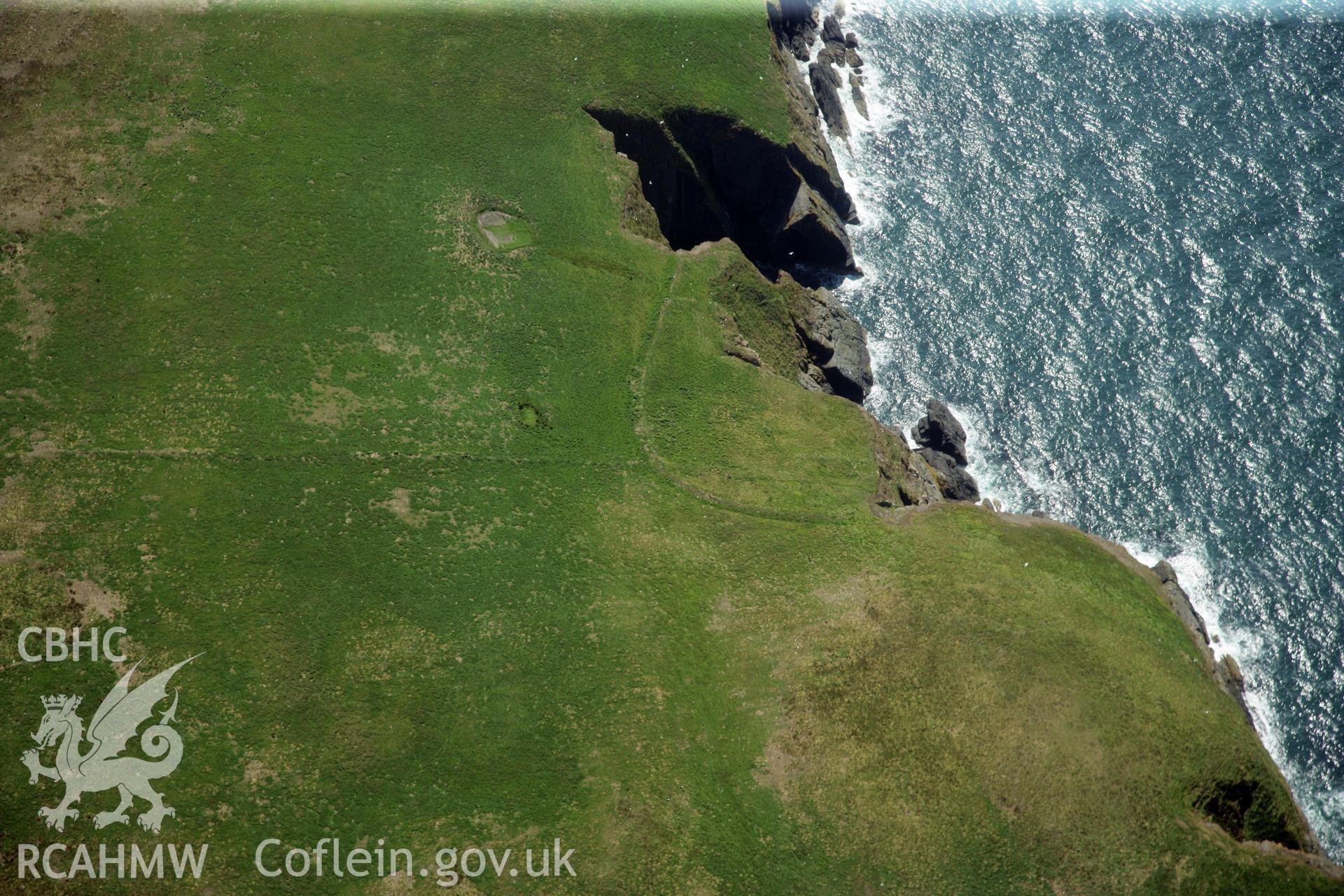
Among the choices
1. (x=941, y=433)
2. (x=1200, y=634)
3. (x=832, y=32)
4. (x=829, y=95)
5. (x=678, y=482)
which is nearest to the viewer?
(x=678, y=482)

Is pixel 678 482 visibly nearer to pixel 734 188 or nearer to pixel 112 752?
pixel 734 188

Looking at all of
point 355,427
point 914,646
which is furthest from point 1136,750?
point 355,427

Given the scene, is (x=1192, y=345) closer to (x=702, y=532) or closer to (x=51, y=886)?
(x=702, y=532)

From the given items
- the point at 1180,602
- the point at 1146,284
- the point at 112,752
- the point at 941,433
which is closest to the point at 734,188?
the point at 941,433

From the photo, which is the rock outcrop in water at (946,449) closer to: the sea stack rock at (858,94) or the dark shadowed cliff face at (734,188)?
the dark shadowed cliff face at (734,188)

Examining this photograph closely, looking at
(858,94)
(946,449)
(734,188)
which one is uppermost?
(858,94)

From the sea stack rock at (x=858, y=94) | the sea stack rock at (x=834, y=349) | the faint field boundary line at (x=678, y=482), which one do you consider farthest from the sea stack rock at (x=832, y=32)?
the faint field boundary line at (x=678, y=482)
